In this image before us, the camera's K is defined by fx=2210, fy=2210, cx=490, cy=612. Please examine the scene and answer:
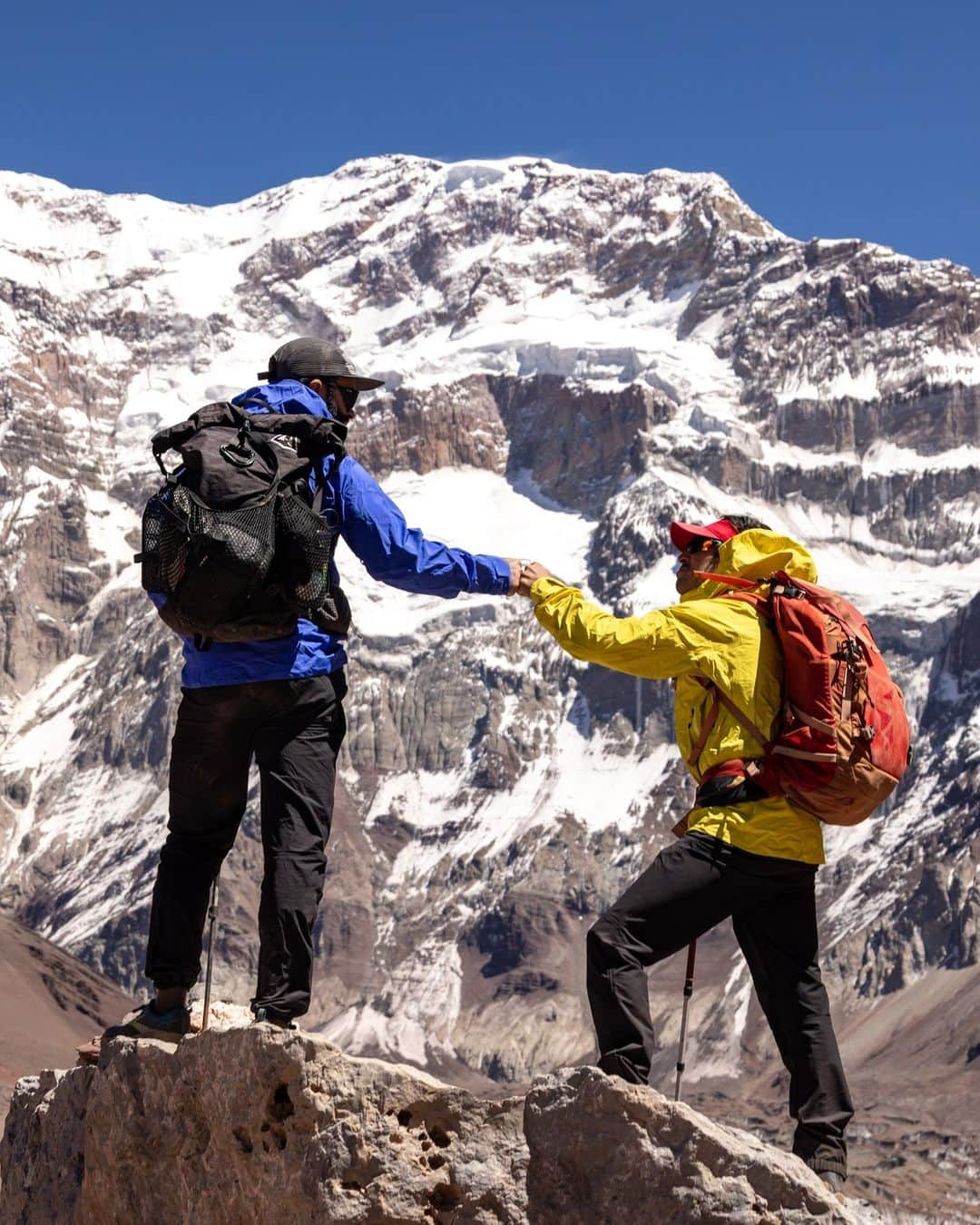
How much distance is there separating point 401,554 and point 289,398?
1.00 m

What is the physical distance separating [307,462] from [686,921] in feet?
9.29

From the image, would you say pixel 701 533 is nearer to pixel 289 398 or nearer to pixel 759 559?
pixel 759 559

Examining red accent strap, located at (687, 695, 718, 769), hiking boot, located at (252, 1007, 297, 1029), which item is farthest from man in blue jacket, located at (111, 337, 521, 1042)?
red accent strap, located at (687, 695, 718, 769)

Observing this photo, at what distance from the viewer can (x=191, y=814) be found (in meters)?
11.2

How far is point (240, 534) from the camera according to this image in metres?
10.2

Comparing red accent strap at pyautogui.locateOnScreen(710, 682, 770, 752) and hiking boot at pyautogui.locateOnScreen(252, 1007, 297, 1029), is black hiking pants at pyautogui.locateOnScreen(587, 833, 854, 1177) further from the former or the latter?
hiking boot at pyautogui.locateOnScreen(252, 1007, 297, 1029)

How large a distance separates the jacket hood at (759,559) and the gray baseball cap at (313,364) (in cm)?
212

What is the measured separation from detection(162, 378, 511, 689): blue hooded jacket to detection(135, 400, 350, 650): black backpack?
4.5 inches

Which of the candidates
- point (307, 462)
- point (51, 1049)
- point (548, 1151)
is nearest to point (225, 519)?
point (307, 462)

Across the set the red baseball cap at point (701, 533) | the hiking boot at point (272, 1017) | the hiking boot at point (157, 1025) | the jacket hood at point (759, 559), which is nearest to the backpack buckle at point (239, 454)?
the red baseball cap at point (701, 533)

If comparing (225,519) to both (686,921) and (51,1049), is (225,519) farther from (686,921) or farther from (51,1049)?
(51,1049)

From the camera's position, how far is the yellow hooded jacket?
33.4 feet

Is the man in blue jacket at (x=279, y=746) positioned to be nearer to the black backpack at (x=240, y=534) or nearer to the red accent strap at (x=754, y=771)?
the black backpack at (x=240, y=534)

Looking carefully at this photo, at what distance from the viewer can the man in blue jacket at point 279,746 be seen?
35.1 feet
